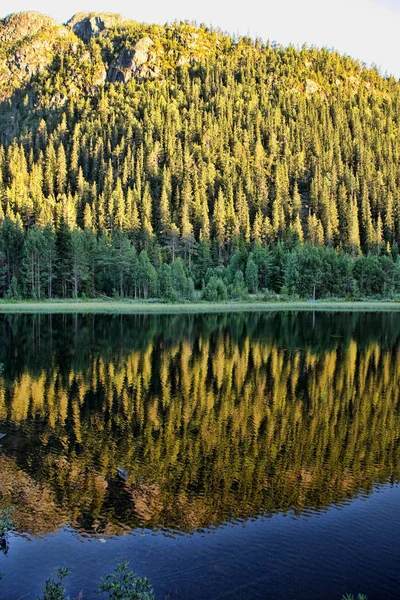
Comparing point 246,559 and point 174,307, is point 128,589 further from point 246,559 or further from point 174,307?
point 174,307

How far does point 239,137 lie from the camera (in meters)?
193

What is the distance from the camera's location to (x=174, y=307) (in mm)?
93438

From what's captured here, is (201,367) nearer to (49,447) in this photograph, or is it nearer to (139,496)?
(49,447)

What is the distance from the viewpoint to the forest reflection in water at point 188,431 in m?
15.9

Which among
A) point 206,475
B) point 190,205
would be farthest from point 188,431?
point 190,205

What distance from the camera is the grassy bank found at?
89.6 m

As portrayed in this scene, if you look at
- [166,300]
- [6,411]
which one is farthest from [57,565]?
[166,300]

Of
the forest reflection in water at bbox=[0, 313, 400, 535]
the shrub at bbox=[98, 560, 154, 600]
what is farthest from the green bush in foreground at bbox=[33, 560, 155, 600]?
the forest reflection in water at bbox=[0, 313, 400, 535]

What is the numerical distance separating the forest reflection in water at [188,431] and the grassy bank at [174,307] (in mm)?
43181

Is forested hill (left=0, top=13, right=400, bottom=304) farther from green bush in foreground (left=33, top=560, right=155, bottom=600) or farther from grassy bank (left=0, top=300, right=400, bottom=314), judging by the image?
green bush in foreground (left=33, top=560, right=155, bottom=600)

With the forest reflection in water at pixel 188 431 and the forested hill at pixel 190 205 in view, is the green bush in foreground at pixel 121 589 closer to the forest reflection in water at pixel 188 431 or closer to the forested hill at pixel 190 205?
the forest reflection in water at pixel 188 431

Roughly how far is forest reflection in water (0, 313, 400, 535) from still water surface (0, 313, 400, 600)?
0.07 metres

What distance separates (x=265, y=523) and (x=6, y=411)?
1460cm

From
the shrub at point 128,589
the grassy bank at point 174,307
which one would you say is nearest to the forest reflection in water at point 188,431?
the shrub at point 128,589
